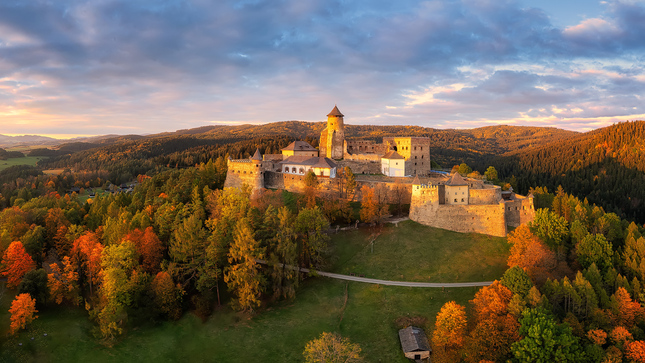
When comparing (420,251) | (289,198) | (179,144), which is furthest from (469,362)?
(179,144)

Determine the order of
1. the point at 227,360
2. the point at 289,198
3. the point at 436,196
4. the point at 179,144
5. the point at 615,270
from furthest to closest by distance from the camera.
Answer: the point at 179,144, the point at 289,198, the point at 436,196, the point at 615,270, the point at 227,360

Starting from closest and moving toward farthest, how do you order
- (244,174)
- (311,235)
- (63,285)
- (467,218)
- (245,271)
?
(245,271), (63,285), (311,235), (467,218), (244,174)

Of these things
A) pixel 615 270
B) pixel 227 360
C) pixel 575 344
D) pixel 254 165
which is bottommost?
pixel 227 360

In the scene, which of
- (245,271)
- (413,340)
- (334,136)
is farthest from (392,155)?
(413,340)

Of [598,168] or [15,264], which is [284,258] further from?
[598,168]

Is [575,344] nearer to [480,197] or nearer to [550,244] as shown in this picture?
[550,244]

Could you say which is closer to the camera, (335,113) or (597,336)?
(597,336)
